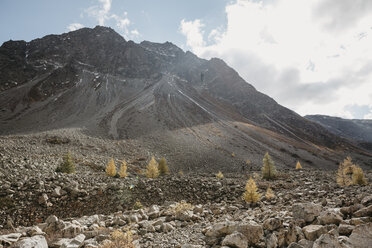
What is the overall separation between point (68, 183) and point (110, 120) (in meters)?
44.0

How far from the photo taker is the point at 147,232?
A: 6465mm

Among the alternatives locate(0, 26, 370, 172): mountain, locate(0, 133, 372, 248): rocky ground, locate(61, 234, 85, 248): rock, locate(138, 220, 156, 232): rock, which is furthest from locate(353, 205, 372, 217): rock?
locate(0, 26, 370, 172): mountain

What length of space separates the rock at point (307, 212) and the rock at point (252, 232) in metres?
1.38

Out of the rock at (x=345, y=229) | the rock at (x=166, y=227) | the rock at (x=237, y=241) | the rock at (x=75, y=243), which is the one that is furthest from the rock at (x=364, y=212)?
the rock at (x=75, y=243)

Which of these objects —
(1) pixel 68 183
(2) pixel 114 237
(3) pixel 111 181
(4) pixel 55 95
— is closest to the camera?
(2) pixel 114 237

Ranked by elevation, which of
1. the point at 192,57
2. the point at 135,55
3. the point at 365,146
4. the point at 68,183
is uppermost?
the point at 192,57

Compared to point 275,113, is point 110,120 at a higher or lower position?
lower

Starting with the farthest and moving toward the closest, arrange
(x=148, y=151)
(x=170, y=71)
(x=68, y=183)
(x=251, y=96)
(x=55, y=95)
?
1. (x=170, y=71)
2. (x=251, y=96)
3. (x=55, y=95)
4. (x=148, y=151)
5. (x=68, y=183)

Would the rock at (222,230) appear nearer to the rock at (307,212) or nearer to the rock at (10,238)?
the rock at (307,212)

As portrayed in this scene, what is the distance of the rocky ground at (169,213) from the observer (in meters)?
4.55

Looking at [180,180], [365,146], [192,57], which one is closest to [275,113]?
[365,146]

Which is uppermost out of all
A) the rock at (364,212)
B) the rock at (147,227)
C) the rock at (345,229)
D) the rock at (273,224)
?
the rock at (364,212)

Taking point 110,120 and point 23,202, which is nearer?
point 23,202

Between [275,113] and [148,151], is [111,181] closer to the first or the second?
[148,151]
